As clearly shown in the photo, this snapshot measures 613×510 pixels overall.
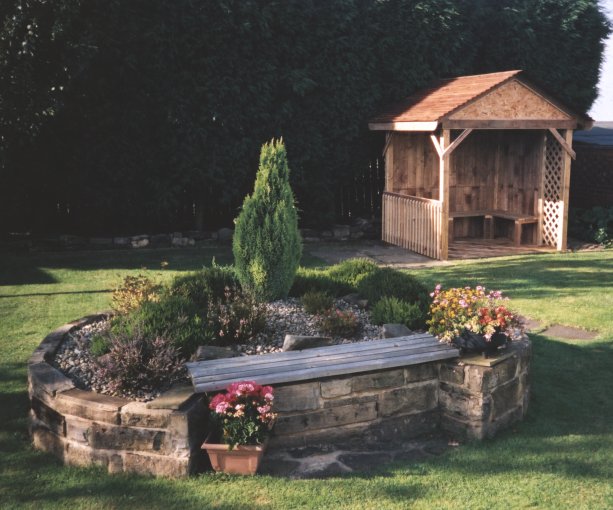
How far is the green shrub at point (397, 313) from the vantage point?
22.3 ft

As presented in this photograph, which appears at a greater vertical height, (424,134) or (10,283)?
(424,134)

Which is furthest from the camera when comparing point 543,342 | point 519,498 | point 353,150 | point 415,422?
point 353,150

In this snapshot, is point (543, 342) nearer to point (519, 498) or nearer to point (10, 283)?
point (519, 498)

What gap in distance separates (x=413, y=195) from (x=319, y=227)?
2.27 m

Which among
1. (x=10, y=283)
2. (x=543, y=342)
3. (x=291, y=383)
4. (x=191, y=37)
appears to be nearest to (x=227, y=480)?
(x=291, y=383)

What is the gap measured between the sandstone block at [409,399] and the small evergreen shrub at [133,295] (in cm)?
245

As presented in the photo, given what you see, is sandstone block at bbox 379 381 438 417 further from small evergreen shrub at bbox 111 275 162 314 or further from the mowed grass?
small evergreen shrub at bbox 111 275 162 314

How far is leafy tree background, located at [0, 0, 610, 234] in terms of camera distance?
1236 cm

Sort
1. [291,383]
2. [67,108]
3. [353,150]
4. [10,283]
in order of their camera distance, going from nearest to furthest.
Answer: [291,383], [10,283], [67,108], [353,150]

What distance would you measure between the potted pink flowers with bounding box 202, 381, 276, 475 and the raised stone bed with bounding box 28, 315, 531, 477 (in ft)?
0.54

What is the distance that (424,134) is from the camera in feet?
51.6

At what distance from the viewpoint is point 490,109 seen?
13516mm

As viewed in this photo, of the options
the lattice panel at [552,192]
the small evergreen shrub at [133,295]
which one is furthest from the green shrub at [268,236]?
the lattice panel at [552,192]

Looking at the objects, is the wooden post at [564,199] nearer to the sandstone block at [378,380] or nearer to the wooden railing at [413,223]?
the wooden railing at [413,223]
